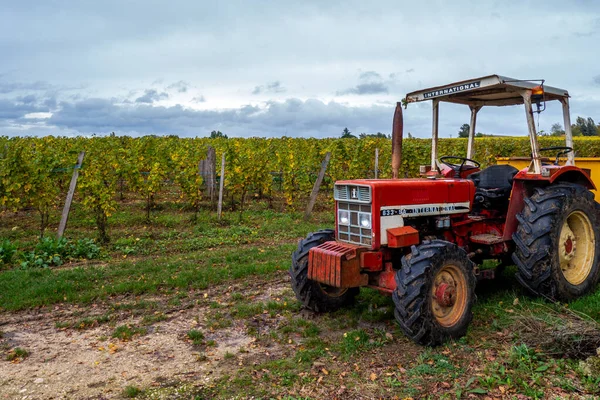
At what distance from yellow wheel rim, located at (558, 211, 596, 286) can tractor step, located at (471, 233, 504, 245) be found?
81 cm

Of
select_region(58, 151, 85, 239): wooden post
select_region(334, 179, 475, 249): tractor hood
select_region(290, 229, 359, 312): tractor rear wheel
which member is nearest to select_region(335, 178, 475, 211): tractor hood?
select_region(334, 179, 475, 249): tractor hood

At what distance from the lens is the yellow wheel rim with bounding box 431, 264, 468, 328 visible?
4914 mm

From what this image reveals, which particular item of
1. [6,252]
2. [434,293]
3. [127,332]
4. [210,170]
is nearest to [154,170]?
[210,170]

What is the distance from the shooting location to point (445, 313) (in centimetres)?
505

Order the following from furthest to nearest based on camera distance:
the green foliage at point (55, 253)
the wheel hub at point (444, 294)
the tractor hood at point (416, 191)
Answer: the green foliage at point (55, 253)
the tractor hood at point (416, 191)
the wheel hub at point (444, 294)

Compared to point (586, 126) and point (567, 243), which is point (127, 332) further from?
point (586, 126)

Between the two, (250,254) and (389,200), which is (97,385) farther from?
(250,254)

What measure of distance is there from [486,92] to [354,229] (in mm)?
2641

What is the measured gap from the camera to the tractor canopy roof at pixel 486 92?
569cm

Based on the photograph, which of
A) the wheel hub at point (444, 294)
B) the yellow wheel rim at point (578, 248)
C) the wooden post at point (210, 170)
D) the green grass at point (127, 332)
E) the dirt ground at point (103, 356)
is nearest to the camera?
the dirt ground at point (103, 356)

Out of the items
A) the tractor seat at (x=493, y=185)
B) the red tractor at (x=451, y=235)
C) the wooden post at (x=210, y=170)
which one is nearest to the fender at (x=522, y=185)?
the red tractor at (x=451, y=235)

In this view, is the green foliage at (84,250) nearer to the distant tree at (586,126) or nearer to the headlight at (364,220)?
the headlight at (364,220)

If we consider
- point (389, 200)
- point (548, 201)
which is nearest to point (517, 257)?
point (548, 201)

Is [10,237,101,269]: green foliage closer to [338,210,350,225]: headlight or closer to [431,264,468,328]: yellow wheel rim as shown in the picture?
[338,210,350,225]: headlight
